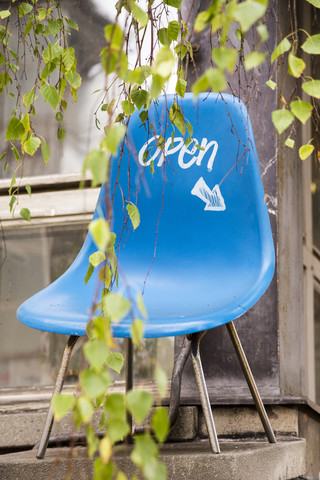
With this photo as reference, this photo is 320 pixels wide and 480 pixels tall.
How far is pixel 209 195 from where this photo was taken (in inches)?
69.6

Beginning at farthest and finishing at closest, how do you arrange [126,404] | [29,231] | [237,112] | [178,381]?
[29,231] → [178,381] → [237,112] → [126,404]

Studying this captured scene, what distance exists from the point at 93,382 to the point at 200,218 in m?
1.18

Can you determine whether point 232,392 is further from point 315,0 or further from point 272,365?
point 315,0

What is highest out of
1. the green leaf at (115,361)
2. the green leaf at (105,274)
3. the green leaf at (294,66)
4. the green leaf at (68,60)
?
the green leaf at (68,60)

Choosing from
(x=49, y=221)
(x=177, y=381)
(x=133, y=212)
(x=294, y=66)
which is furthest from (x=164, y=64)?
(x=49, y=221)

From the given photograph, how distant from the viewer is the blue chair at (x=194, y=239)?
1465mm

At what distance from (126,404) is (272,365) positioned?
142 centimetres

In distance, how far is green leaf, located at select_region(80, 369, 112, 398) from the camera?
622 millimetres

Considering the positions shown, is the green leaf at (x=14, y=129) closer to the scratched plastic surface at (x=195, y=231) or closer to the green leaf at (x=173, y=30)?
the green leaf at (x=173, y=30)

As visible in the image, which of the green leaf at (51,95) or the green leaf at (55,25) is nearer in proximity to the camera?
the green leaf at (51,95)

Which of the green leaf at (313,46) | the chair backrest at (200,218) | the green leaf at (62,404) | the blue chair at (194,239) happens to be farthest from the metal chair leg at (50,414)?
the green leaf at (313,46)

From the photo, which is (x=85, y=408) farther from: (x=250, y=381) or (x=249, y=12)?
(x=250, y=381)

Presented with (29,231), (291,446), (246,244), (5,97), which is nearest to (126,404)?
(246,244)

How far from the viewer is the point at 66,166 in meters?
2.52
